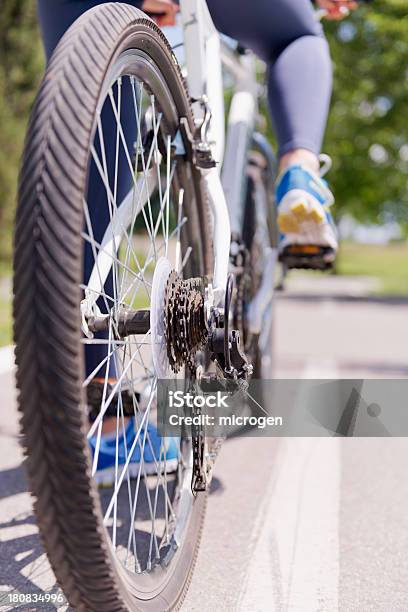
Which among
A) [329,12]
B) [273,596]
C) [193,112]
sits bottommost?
[273,596]

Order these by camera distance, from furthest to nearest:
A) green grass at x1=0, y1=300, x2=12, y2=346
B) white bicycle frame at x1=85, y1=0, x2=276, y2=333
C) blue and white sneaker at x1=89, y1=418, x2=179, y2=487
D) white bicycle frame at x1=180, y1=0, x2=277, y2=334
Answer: green grass at x1=0, y1=300, x2=12, y2=346
white bicycle frame at x1=180, y1=0, x2=277, y2=334
blue and white sneaker at x1=89, y1=418, x2=179, y2=487
white bicycle frame at x1=85, y1=0, x2=276, y2=333

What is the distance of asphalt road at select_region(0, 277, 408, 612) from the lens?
6.37 ft

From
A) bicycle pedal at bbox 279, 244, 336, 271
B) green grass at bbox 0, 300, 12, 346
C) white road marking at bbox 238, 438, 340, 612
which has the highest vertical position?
bicycle pedal at bbox 279, 244, 336, 271

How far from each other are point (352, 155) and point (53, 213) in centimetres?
2201

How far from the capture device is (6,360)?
5.46 meters

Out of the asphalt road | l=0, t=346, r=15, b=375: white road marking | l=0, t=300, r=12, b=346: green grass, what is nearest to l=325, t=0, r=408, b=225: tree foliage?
l=0, t=300, r=12, b=346: green grass

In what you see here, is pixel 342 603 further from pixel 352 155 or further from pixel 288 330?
pixel 352 155

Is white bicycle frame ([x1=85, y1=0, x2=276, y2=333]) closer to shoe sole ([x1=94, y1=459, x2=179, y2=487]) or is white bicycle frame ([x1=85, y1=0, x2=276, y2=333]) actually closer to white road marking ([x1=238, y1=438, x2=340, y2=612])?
shoe sole ([x1=94, y1=459, x2=179, y2=487])

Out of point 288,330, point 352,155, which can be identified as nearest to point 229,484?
point 288,330

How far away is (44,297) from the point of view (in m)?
1.22

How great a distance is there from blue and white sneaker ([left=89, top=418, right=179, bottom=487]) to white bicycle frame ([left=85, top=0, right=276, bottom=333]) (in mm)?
Answer: 405

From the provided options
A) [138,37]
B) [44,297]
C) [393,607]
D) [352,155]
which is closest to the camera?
[44,297]

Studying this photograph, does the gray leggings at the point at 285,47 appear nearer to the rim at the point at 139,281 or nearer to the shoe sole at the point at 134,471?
the rim at the point at 139,281

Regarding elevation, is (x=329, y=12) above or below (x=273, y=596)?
above
